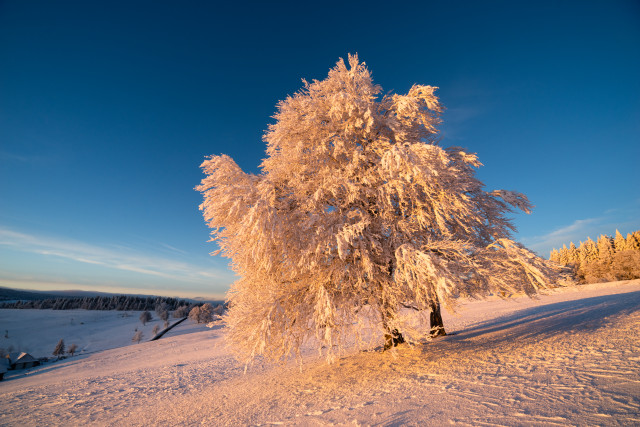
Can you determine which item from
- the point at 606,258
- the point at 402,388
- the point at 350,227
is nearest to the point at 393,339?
the point at 402,388

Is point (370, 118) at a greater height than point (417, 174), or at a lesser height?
greater

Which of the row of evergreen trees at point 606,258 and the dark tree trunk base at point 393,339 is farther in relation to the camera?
the row of evergreen trees at point 606,258

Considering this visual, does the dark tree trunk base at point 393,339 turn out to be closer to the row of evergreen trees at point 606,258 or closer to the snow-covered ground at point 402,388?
the snow-covered ground at point 402,388

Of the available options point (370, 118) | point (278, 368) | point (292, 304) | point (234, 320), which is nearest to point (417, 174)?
point (370, 118)

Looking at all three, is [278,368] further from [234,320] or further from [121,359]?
[121,359]

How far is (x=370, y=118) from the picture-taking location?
6703 millimetres

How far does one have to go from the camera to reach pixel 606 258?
44.0 meters

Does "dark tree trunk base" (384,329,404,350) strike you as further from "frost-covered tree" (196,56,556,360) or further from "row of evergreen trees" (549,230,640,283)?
"row of evergreen trees" (549,230,640,283)

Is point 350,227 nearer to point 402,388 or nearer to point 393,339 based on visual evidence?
point 402,388

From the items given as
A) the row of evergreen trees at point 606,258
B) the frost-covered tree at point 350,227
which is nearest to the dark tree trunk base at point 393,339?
the frost-covered tree at point 350,227

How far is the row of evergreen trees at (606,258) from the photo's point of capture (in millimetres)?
34166

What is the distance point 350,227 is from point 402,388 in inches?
126

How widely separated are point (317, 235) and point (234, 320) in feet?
8.94

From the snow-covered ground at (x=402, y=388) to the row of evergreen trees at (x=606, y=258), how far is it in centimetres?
955
